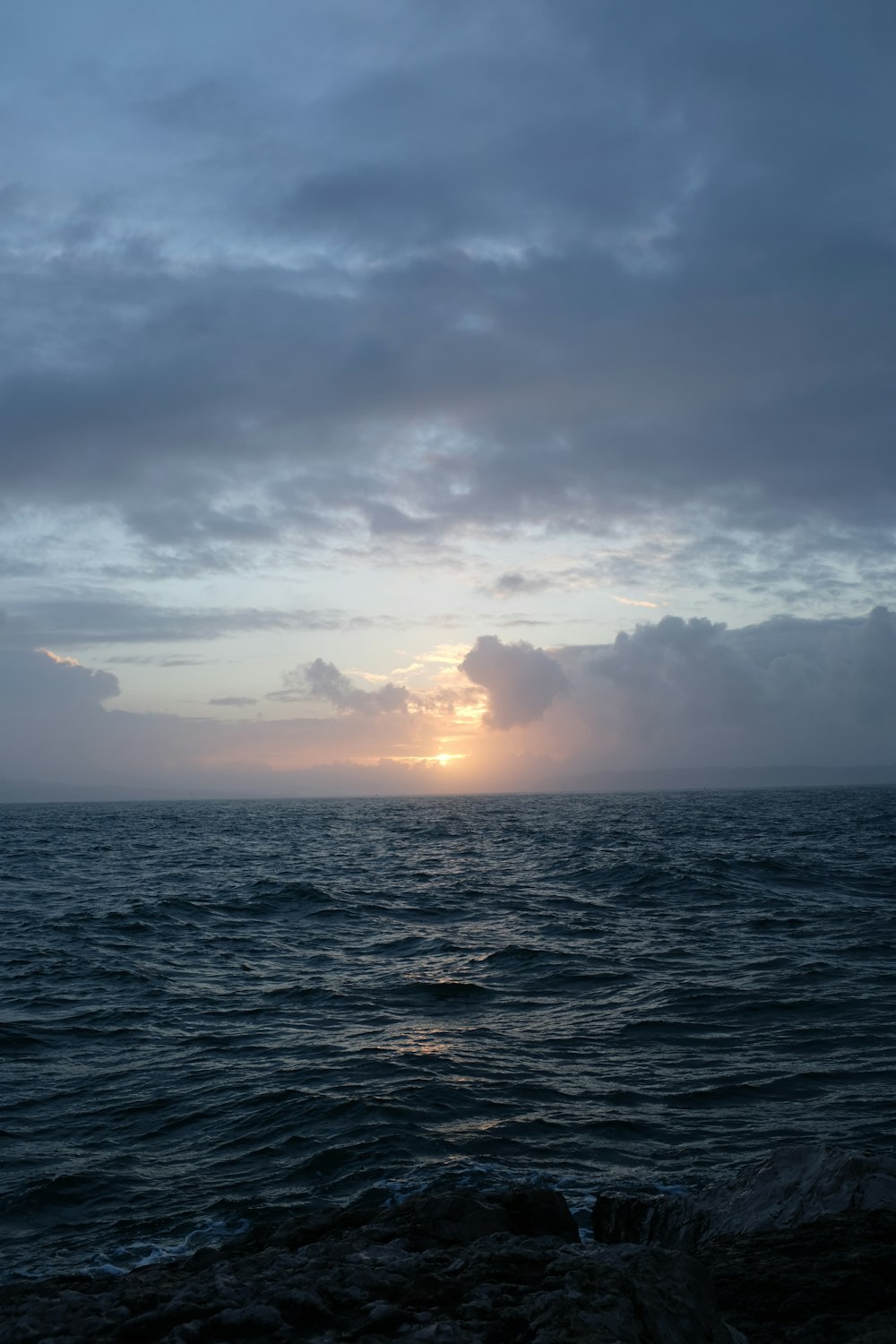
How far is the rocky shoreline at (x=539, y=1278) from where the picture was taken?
5004 mm

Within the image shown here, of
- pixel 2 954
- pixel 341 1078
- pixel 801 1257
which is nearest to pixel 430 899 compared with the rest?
pixel 2 954

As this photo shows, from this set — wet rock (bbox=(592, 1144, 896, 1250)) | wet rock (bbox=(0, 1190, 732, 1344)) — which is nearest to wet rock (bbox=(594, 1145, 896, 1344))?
wet rock (bbox=(592, 1144, 896, 1250))

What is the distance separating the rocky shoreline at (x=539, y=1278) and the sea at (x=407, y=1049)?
139cm

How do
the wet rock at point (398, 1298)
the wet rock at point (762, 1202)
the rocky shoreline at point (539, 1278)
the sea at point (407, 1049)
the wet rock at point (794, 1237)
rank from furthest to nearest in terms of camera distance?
the sea at point (407, 1049) < the wet rock at point (762, 1202) < the wet rock at point (794, 1237) < the rocky shoreline at point (539, 1278) < the wet rock at point (398, 1298)

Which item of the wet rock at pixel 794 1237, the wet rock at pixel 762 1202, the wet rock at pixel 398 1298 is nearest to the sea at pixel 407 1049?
the wet rock at pixel 762 1202

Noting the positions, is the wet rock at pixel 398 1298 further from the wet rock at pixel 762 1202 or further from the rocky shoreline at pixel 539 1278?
the wet rock at pixel 762 1202

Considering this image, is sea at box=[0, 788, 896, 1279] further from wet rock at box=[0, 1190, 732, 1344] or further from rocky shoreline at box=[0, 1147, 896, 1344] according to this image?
wet rock at box=[0, 1190, 732, 1344]

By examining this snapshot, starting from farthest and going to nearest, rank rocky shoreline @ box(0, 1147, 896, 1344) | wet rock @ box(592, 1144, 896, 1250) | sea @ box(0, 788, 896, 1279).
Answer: sea @ box(0, 788, 896, 1279)
wet rock @ box(592, 1144, 896, 1250)
rocky shoreline @ box(0, 1147, 896, 1344)

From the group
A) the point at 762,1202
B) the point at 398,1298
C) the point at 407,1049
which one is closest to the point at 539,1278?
the point at 398,1298

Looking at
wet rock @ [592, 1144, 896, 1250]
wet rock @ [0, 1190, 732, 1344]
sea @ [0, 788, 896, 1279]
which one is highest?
wet rock @ [0, 1190, 732, 1344]

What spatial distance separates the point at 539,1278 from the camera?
5773 millimetres

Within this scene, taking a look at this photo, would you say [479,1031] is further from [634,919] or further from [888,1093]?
A: [634,919]

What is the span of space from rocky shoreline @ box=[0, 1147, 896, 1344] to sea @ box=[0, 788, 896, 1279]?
1390 millimetres

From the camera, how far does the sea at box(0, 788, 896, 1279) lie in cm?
934
